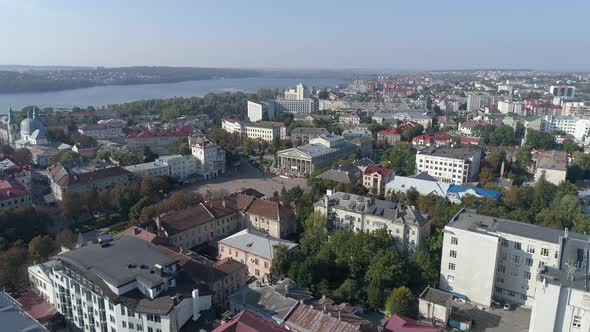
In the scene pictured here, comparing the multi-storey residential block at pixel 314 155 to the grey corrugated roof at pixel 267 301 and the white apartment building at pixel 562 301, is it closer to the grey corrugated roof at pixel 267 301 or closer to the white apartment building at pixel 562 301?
the grey corrugated roof at pixel 267 301

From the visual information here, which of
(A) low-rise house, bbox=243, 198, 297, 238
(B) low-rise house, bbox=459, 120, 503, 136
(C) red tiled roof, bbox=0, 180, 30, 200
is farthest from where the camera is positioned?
(B) low-rise house, bbox=459, 120, 503, 136

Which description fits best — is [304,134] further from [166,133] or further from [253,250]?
[253,250]

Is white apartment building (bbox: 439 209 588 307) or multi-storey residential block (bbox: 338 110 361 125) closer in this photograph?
white apartment building (bbox: 439 209 588 307)

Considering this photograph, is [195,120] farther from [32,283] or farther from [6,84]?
[6,84]

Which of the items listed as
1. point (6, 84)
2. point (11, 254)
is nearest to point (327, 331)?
point (11, 254)

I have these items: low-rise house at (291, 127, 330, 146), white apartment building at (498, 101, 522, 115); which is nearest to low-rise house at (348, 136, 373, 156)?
low-rise house at (291, 127, 330, 146)

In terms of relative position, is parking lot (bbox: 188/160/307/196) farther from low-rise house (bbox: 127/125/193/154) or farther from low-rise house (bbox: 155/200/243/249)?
low-rise house (bbox: 127/125/193/154)
